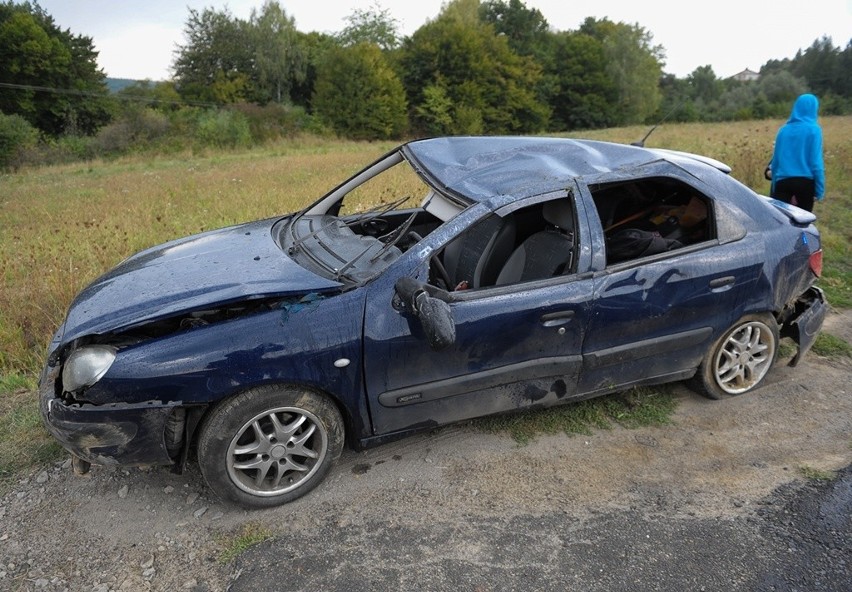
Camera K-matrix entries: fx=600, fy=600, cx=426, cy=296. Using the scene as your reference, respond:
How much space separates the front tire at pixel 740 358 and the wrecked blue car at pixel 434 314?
14 mm

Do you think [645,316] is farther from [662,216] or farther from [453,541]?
[453,541]

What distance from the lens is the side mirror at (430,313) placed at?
2.73 meters

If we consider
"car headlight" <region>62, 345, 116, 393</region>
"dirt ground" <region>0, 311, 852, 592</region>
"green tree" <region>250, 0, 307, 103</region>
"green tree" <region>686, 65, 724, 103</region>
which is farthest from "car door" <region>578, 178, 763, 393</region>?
"green tree" <region>686, 65, 724, 103</region>

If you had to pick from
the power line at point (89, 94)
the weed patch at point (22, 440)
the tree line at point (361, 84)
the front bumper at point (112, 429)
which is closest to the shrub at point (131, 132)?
the tree line at point (361, 84)

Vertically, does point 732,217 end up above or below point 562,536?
above

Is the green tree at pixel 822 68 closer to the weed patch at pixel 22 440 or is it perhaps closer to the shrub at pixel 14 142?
the shrub at pixel 14 142

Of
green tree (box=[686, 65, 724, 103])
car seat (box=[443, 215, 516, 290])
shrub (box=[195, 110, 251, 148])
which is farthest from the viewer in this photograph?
green tree (box=[686, 65, 724, 103])

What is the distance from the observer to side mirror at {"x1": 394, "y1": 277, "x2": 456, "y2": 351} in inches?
108

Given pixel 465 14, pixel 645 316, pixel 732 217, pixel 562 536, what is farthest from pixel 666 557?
pixel 465 14

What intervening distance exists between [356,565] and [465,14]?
6749 centimetres

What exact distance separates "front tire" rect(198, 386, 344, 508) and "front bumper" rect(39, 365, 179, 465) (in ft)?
0.70

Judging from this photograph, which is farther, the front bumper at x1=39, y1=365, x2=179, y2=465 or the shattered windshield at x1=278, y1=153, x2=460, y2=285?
the shattered windshield at x1=278, y1=153, x2=460, y2=285

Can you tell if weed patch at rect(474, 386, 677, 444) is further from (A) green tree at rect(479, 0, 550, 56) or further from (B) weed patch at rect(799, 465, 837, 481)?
(A) green tree at rect(479, 0, 550, 56)

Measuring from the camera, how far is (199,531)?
2912 mm
